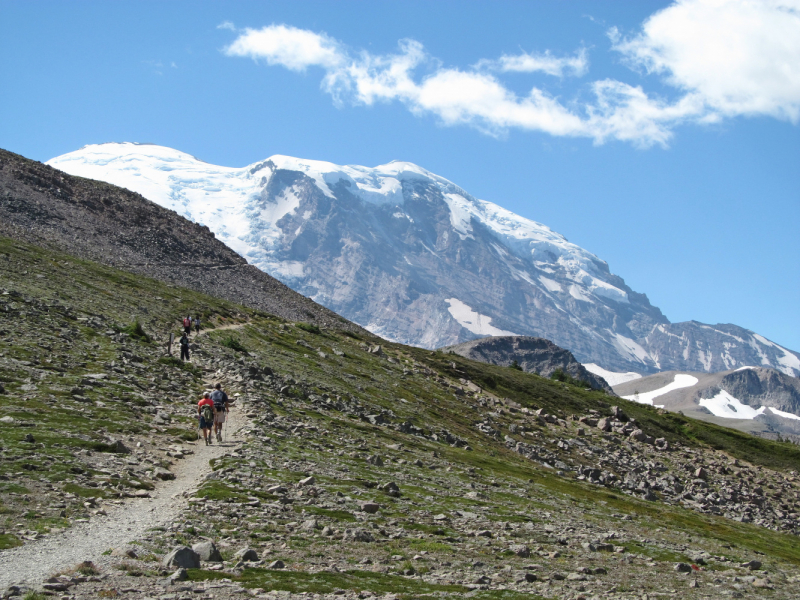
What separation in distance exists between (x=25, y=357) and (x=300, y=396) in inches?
884

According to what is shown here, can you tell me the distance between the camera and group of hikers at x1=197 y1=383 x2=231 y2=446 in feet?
114

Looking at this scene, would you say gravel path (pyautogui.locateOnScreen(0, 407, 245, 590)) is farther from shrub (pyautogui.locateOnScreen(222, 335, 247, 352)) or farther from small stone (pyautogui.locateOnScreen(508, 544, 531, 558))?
shrub (pyautogui.locateOnScreen(222, 335, 247, 352))

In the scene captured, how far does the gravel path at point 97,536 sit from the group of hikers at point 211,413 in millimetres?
6538

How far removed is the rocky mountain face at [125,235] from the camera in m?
99.0

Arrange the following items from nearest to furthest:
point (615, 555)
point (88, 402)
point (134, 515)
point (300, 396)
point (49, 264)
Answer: point (134, 515) → point (615, 555) → point (88, 402) → point (300, 396) → point (49, 264)

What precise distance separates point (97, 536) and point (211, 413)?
1723 cm

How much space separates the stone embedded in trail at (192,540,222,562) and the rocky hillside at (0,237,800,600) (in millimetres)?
62

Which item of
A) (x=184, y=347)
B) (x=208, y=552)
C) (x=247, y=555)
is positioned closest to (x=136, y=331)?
(x=184, y=347)

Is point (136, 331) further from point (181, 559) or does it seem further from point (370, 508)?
point (181, 559)

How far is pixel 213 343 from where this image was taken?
6581 cm

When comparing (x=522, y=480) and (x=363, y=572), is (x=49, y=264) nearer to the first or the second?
(x=522, y=480)

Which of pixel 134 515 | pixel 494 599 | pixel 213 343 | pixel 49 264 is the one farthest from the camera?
pixel 49 264

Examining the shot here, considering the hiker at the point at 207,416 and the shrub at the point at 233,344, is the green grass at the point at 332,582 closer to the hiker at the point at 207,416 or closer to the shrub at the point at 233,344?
the hiker at the point at 207,416

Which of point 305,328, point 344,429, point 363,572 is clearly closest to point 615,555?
point 363,572
